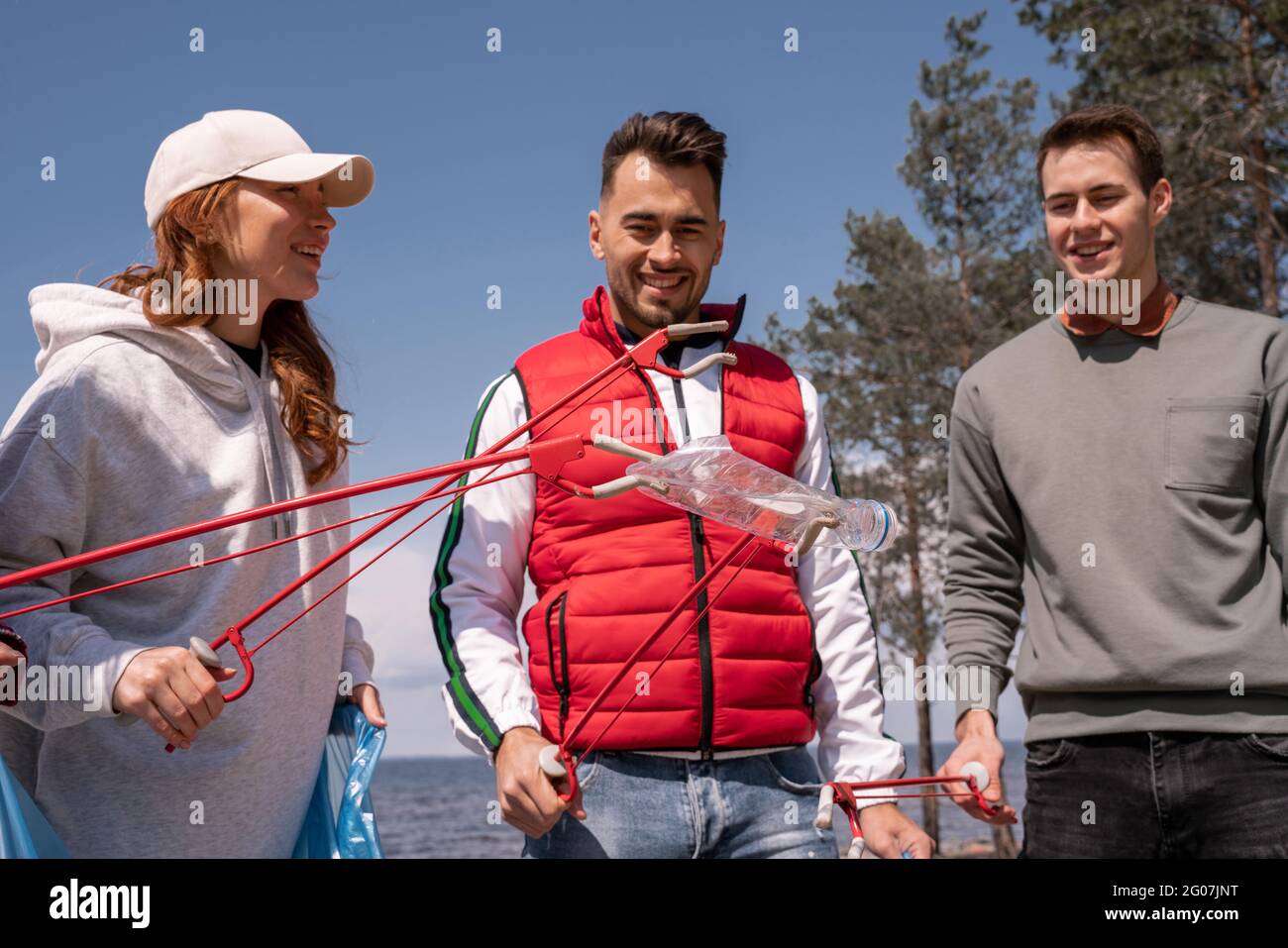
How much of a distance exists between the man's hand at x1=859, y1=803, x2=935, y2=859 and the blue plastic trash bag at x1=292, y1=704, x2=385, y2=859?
840mm

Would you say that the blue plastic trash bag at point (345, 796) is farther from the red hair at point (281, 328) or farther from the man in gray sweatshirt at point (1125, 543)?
the man in gray sweatshirt at point (1125, 543)

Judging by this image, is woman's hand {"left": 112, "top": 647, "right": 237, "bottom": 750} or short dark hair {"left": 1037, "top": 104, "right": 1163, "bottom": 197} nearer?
woman's hand {"left": 112, "top": 647, "right": 237, "bottom": 750}

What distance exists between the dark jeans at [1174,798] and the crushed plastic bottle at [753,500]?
0.82 m

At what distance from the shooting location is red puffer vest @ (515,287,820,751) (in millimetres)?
2029

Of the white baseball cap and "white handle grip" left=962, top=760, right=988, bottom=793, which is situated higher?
the white baseball cap

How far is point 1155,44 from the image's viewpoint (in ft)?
37.8

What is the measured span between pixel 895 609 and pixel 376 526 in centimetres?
1544

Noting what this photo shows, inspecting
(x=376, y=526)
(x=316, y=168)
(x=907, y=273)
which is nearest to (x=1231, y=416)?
(x=376, y=526)

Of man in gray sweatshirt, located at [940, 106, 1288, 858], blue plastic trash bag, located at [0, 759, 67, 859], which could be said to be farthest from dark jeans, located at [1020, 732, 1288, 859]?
blue plastic trash bag, located at [0, 759, 67, 859]

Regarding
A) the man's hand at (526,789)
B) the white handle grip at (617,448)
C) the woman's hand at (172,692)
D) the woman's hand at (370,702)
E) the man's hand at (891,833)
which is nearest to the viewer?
the white handle grip at (617,448)

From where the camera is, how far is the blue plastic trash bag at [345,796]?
2082mm

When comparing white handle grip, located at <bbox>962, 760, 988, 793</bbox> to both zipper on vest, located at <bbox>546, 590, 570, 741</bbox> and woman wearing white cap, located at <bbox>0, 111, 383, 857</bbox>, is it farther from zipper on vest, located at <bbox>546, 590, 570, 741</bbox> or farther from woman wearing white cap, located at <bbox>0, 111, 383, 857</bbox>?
woman wearing white cap, located at <bbox>0, 111, 383, 857</bbox>

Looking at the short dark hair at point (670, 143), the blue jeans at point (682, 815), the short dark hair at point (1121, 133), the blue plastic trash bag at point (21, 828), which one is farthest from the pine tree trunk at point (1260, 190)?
the blue plastic trash bag at point (21, 828)
